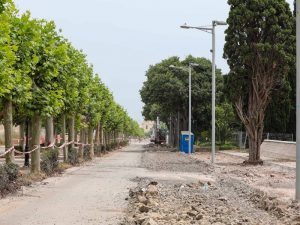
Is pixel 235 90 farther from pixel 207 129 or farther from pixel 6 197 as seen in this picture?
pixel 207 129

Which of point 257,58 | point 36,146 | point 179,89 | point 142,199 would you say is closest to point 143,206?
point 142,199

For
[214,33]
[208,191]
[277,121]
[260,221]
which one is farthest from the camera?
[277,121]

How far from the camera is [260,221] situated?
A: 11.8 meters

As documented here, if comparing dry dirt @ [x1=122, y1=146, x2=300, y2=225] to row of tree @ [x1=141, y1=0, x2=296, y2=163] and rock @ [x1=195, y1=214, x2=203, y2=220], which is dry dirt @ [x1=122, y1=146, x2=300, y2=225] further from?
row of tree @ [x1=141, y1=0, x2=296, y2=163]

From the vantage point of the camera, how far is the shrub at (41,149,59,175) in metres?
24.1

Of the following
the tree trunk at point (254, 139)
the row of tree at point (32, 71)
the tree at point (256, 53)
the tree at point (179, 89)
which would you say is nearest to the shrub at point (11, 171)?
the row of tree at point (32, 71)

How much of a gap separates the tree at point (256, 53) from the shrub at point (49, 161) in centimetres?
1338

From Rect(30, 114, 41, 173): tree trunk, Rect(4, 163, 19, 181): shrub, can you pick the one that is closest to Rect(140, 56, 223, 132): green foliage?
Rect(30, 114, 41, 173): tree trunk

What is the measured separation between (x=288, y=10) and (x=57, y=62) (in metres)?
18.5

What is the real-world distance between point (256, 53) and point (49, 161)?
1509 cm

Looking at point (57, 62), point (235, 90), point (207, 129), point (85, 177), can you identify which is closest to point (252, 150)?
point (235, 90)

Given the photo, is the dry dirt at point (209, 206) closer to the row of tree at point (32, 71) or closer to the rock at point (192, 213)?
the rock at point (192, 213)

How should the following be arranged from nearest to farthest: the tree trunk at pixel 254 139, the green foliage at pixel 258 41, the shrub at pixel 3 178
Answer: the shrub at pixel 3 178
the green foliage at pixel 258 41
the tree trunk at pixel 254 139

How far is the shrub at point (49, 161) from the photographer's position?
2405 centimetres
